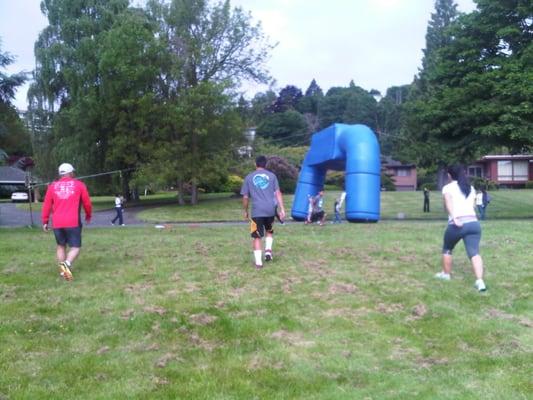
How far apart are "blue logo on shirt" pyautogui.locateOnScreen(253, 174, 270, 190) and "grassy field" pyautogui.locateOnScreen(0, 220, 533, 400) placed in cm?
135

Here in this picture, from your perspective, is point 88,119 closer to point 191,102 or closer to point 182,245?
point 191,102

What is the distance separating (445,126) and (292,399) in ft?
91.7

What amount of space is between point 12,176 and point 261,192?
76.4m

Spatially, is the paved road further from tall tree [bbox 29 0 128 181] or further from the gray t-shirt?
the gray t-shirt

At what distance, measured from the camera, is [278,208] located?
408 inches

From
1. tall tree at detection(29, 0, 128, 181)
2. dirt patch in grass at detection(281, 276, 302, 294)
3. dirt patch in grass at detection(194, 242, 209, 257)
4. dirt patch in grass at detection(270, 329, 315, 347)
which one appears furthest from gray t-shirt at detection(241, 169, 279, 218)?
tall tree at detection(29, 0, 128, 181)

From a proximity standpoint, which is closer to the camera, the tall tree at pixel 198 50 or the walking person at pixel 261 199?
the walking person at pixel 261 199

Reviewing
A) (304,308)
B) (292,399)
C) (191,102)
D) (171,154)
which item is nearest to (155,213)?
(171,154)

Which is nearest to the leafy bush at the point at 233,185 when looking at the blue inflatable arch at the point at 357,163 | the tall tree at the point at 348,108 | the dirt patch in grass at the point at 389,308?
the blue inflatable arch at the point at 357,163

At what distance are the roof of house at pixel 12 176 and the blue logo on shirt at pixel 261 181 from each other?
7377cm

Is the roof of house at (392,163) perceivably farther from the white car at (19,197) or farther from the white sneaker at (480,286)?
the white sneaker at (480,286)

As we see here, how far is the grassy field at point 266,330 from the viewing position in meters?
4.93

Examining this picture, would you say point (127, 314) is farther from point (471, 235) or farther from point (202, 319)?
point (471, 235)

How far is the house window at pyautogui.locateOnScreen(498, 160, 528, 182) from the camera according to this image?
72250mm
